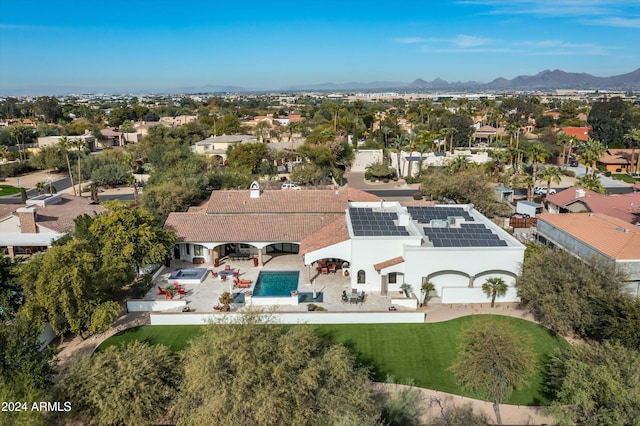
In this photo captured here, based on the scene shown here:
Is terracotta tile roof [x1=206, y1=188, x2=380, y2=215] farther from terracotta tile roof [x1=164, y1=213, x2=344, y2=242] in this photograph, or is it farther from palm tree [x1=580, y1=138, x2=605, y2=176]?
palm tree [x1=580, y1=138, x2=605, y2=176]

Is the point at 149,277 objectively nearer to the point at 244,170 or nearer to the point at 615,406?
the point at 615,406

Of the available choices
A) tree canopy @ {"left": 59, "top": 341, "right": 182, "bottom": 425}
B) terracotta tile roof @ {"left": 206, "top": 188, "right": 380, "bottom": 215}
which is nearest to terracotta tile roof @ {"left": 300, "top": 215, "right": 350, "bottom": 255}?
terracotta tile roof @ {"left": 206, "top": 188, "right": 380, "bottom": 215}

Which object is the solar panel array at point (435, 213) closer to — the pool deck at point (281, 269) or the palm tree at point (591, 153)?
the pool deck at point (281, 269)

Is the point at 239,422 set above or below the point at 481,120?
below

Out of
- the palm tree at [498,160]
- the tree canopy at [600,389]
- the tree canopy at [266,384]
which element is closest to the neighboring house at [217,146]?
the palm tree at [498,160]

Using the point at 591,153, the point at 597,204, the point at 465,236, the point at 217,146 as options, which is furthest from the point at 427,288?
the point at 217,146

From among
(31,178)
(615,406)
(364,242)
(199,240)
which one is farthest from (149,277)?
(31,178)

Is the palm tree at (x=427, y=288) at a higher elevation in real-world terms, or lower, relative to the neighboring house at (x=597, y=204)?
lower
